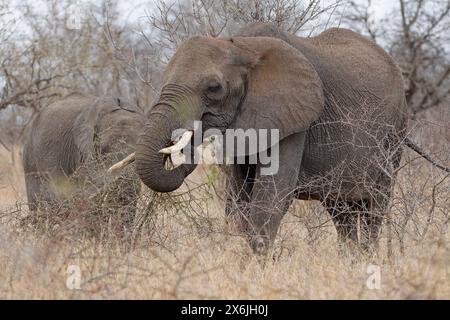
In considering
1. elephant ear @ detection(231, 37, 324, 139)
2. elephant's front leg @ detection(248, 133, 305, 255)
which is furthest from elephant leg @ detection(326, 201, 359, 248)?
elephant ear @ detection(231, 37, 324, 139)

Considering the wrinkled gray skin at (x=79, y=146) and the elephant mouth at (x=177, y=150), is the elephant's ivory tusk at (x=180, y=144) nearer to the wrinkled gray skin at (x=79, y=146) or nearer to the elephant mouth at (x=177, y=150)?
the elephant mouth at (x=177, y=150)

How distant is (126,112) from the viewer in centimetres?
792

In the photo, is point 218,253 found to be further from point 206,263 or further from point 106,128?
point 106,128

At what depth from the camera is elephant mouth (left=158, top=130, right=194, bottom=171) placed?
5.73m

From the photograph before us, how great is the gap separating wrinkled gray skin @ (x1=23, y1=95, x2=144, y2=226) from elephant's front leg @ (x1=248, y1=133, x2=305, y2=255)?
807 millimetres

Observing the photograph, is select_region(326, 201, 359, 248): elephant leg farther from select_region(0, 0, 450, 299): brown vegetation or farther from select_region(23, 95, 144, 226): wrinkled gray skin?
select_region(23, 95, 144, 226): wrinkled gray skin

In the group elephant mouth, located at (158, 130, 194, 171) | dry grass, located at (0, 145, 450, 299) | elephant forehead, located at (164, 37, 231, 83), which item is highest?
elephant forehead, located at (164, 37, 231, 83)

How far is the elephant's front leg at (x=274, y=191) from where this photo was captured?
239 inches

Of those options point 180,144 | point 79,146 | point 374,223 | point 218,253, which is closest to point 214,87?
point 180,144

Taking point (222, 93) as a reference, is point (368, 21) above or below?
above

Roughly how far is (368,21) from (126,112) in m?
10.3

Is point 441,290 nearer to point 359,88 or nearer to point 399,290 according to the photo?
point 399,290

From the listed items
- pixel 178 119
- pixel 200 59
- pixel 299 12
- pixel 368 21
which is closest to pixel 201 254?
pixel 178 119

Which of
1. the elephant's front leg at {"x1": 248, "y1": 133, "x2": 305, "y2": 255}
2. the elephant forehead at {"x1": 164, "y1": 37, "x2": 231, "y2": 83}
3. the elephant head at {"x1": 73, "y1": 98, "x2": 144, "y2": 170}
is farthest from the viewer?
the elephant head at {"x1": 73, "y1": 98, "x2": 144, "y2": 170}
